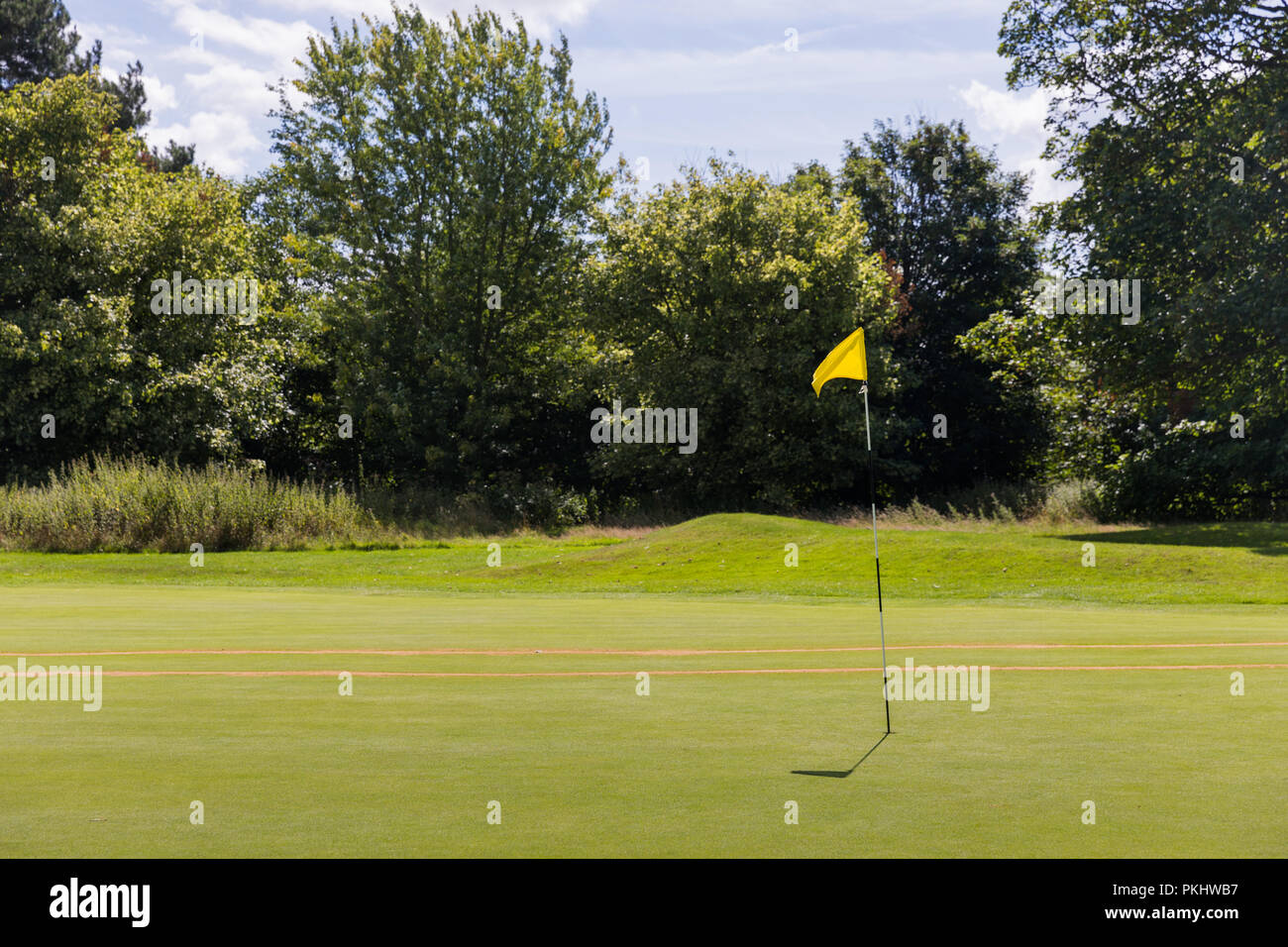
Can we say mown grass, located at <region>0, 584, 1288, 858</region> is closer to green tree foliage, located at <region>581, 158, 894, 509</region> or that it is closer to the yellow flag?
the yellow flag

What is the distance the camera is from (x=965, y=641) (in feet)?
40.4

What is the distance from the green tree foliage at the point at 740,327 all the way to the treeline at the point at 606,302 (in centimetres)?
11

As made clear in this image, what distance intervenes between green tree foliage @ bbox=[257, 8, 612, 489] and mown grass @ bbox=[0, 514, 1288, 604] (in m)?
11.6

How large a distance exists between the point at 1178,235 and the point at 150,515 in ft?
86.9

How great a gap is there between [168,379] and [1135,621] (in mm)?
31458

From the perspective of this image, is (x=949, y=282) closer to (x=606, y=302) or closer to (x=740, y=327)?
(x=740, y=327)

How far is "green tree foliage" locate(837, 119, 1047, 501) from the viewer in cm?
4519

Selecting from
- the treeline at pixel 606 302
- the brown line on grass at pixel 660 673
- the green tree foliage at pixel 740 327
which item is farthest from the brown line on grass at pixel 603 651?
the green tree foliage at pixel 740 327

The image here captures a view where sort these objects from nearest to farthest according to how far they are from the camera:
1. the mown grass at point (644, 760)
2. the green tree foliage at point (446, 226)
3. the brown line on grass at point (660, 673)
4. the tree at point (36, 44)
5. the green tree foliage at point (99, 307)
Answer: the mown grass at point (644, 760) < the brown line on grass at point (660, 673) < the green tree foliage at point (99, 307) < the green tree foliage at point (446, 226) < the tree at point (36, 44)

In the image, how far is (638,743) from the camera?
21.8ft

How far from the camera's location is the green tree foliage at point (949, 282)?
45.2 metres

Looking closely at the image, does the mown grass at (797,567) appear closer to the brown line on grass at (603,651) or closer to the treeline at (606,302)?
the treeline at (606,302)

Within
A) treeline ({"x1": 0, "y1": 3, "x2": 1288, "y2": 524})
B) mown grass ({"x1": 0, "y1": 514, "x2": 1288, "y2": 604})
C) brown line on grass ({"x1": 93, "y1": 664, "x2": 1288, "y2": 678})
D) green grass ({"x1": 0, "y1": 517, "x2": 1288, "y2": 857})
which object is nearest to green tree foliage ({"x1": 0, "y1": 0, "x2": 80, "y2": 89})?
treeline ({"x1": 0, "y1": 3, "x2": 1288, "y2": 524})
